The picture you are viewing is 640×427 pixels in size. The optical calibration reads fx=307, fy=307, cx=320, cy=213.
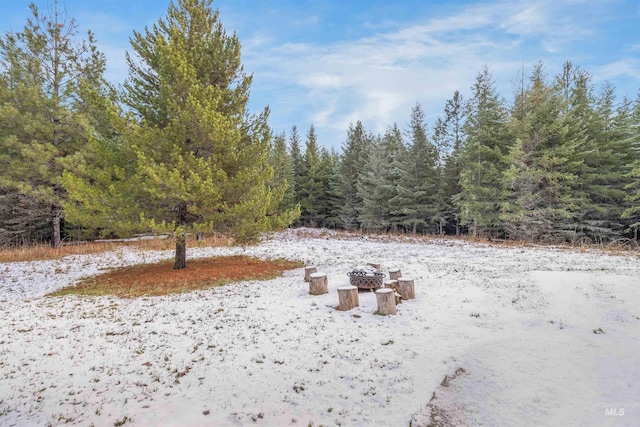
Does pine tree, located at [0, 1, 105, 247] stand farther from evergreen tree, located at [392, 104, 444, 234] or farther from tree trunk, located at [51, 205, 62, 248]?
evergreen tree, located at [392, 104, 444, 234]

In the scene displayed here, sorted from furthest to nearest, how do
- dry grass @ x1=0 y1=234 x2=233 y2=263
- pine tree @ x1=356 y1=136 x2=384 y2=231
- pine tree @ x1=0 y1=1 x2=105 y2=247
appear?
pine tree @ x1=356 y1=136 x2=384 y2=231
pine tree @ x1=0 y1=1 x2=105 y2=247
dry grass @ x1=0 y1=234 x2=233 y2=263

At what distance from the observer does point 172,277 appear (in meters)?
8.98

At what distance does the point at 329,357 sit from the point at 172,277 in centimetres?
653

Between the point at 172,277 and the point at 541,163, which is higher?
the point at 541,163

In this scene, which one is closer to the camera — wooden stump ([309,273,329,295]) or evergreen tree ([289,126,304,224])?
wooden stump ([309,273,329,295])

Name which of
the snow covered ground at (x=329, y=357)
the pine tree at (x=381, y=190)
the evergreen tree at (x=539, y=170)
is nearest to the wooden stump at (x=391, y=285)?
the snow covered ground at (x=329, y=357)

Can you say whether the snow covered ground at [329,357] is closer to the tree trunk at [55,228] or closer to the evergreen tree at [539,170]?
the tree trunk at [55,228]

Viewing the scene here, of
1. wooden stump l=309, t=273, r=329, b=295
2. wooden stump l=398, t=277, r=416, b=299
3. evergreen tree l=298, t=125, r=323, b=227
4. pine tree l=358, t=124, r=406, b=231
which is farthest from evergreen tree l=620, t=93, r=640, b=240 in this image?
evergreen tree l=298, t=125, r=323, b=227

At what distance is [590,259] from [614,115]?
15.2 m

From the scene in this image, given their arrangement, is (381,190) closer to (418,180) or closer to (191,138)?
(418,180)

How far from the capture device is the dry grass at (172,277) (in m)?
7.88

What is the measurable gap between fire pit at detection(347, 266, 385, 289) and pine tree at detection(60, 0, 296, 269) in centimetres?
337

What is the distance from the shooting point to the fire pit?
6.98m

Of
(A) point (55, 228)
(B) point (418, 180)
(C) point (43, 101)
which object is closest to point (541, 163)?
(B) point (418, 180)
